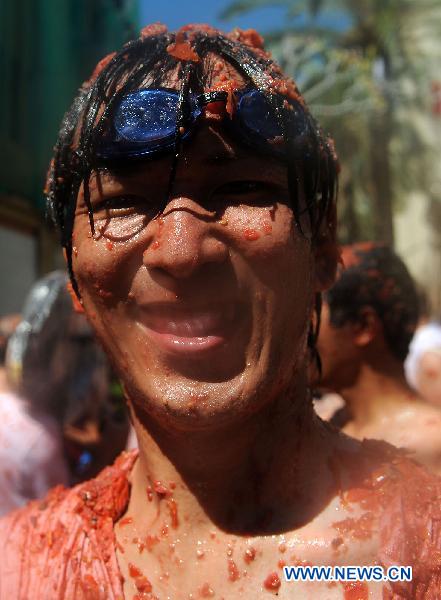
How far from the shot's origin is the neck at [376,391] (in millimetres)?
3029

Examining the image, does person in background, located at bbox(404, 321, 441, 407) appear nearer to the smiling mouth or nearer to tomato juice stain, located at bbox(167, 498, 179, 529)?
tomato juice stain, located at bbox(167, 498, 179, 529)

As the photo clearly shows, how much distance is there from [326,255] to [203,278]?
0.47 meters

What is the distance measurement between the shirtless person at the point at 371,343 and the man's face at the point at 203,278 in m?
1.69

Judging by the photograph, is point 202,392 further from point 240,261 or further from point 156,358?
point 240,261

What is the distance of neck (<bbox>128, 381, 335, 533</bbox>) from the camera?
1485 millimetres

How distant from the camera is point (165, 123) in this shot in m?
1.39

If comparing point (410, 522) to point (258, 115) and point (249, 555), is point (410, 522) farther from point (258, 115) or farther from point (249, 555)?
point (258, 115)

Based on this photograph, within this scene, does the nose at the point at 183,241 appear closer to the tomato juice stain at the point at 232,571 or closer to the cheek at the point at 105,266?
the cheek at the point at 105,266

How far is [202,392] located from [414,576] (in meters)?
0.60

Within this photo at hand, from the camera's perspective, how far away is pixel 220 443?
1.46 meters

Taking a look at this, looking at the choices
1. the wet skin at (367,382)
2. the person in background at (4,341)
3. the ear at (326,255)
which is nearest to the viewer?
the ear at (326,255)

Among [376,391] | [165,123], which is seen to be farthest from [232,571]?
[376,391]

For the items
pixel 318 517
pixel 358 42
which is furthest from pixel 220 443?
pixel 358 42

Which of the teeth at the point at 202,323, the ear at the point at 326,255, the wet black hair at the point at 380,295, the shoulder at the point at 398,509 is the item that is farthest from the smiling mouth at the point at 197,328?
the wet black hair at the point at 380,295
